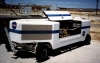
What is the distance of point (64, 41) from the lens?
32.5 feet

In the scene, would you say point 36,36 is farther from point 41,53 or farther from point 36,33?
point 41,53

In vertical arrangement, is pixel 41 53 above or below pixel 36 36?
below

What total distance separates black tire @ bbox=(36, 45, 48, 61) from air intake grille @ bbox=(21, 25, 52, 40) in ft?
1.52

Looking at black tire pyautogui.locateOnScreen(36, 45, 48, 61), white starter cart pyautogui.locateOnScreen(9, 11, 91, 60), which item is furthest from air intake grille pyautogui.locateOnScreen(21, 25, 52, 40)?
black tire pyautogui.locateOnScreen(36, 45, 48, 61)

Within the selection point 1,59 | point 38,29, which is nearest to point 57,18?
point 38,29

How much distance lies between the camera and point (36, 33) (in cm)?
852

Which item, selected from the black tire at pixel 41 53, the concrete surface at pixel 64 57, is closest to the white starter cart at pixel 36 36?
the black tire at pixel 41 53

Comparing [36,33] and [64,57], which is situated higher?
[36,33]

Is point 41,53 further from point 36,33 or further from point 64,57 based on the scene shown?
point 64,57

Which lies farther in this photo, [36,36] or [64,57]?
[64,57]

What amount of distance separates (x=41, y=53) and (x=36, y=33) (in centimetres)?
90

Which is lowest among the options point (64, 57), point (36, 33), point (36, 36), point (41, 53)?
point (64, 57)

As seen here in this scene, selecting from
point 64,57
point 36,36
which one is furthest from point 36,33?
point 64,57

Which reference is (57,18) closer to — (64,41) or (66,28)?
(64,41)
